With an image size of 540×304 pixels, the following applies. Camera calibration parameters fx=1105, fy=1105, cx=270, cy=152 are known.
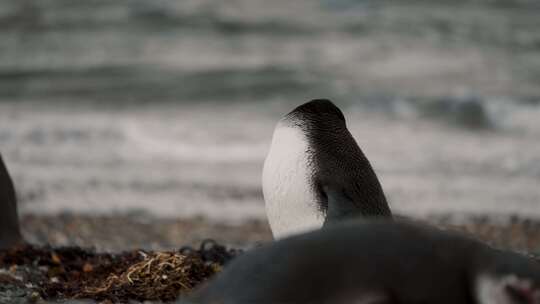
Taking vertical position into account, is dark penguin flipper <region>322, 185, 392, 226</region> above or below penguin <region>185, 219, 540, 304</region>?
below

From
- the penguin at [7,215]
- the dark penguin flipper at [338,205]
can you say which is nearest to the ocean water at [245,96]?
the penguin at [7,215]

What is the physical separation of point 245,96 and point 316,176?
1565 centimetres

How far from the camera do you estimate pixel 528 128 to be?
59.0 ft

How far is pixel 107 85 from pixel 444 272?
67.1ft

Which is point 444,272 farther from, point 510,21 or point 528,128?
point 510,21

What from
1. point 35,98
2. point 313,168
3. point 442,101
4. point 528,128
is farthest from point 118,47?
point 313,168

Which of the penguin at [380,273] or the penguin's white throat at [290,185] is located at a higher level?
the penguin at [380,273]

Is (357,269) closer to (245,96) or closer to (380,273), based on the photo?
(380,273)

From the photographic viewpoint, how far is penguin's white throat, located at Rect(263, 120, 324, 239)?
19.2 feet

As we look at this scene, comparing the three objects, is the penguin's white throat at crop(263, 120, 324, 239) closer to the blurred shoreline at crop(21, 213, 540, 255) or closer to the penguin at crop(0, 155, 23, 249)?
the penguin at crop(0, 155, 23, 249)

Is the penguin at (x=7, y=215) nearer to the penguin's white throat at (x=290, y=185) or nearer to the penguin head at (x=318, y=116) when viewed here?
the penguin's white throat at (x=290, y=185)

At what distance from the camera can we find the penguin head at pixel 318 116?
6145 mm

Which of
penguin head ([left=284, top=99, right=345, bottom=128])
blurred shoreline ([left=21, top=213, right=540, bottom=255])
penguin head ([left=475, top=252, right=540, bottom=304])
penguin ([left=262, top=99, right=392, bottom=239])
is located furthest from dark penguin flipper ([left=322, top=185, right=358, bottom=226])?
blurred shoreline ([left=21, top=213, right=540, bottom=255])

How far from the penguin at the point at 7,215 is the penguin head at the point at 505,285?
5.07 metres
